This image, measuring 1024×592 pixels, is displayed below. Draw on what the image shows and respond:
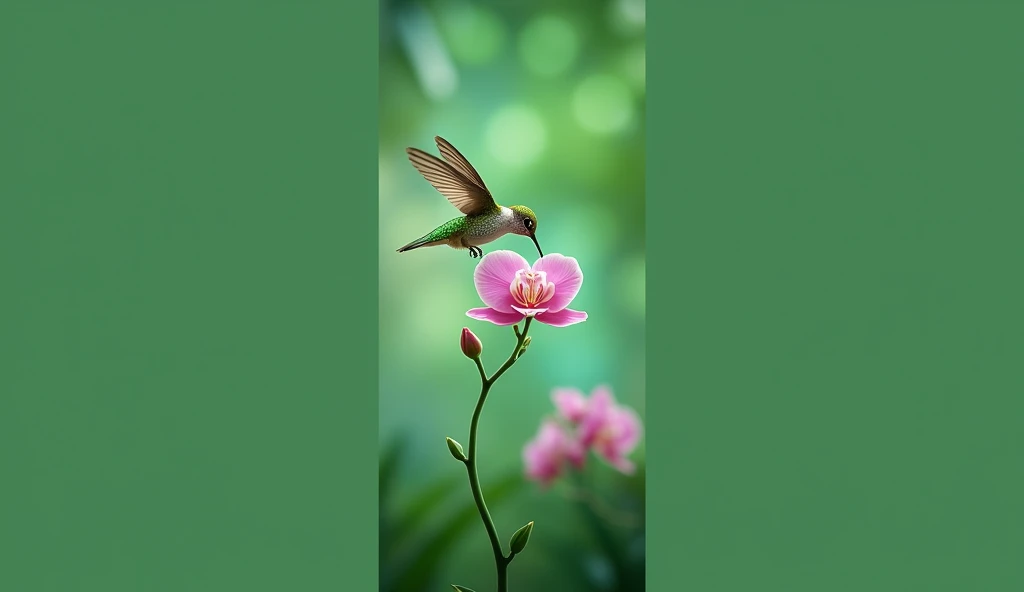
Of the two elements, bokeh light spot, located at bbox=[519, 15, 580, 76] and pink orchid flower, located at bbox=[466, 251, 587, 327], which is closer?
pink orchid flower, located at bbox=[466, 251, 587, 327]

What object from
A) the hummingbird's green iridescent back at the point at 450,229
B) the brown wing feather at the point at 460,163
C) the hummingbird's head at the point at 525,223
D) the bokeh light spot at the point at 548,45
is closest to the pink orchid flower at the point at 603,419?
the hummingbird's head at the point at 525,223

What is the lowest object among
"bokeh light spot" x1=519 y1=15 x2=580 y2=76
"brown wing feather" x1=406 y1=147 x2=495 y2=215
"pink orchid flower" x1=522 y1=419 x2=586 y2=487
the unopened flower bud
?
"pink orchid flower" x1=522 y1=419 x2=586 y2=487

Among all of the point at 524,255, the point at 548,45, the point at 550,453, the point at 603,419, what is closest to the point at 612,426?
the point at 603,419

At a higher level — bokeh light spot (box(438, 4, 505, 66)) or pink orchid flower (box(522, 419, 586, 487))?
bokeh light spot (box(438, 4, 505, 66))

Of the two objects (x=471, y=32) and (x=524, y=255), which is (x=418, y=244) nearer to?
(x=524, y=255)

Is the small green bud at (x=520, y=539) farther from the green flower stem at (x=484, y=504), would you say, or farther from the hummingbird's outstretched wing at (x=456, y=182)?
the hummingbird's outstretched wing at (x=456, y=182)

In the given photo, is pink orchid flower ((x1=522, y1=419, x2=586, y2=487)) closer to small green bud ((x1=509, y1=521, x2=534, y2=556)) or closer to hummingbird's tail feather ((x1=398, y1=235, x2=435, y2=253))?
small green bud ((x1=509, y1=521, x2=534, y2=556))

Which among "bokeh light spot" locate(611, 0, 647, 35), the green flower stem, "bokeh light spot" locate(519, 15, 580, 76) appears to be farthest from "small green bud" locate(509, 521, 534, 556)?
"bokeh light spot" locate(611, 0, 647, 35)

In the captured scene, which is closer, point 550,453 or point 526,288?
point 526,288

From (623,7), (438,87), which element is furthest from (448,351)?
(623,7)
